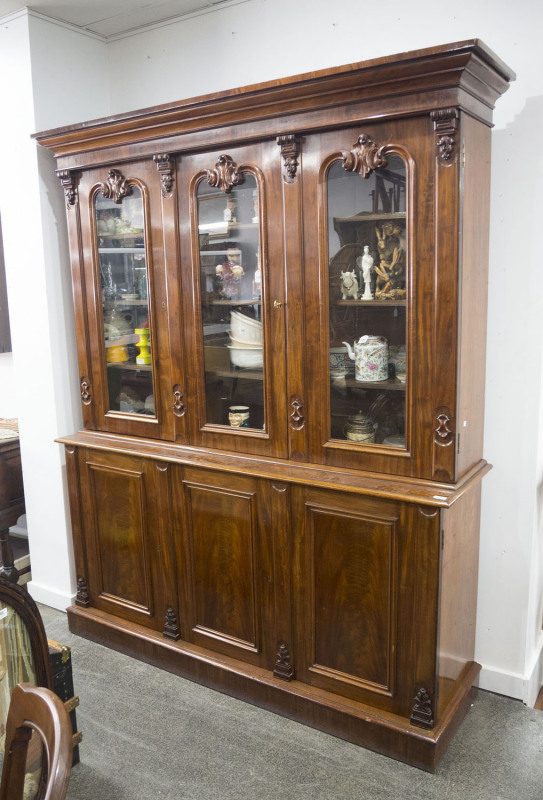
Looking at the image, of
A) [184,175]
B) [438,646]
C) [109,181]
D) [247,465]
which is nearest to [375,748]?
[438,646]

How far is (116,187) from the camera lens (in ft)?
8.68

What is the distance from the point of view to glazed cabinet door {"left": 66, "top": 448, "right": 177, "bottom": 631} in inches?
107

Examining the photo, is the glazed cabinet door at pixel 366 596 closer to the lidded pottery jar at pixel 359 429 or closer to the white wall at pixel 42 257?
the lidded pottery jar at pixel 359 429

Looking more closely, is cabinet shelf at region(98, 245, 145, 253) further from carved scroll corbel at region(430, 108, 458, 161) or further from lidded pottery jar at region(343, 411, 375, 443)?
carved scroll corbel at region(430, 108, 458, 161)

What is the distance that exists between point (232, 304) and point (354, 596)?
1110mm

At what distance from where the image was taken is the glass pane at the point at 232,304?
238cm

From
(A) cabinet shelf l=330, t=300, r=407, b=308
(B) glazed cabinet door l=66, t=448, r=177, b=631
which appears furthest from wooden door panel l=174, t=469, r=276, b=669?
(A) cabinet shelf l=330, t=300, r=407, b=308

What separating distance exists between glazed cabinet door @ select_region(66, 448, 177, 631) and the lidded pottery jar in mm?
793

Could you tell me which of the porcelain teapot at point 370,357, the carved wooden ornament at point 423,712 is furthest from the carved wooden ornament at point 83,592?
the porcelain teapot at point 370,357

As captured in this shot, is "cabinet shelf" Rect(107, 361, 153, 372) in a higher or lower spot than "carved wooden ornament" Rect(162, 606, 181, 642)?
higher

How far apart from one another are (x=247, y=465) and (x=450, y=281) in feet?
3.12

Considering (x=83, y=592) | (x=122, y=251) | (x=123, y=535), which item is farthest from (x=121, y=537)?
(x=122, y=251)

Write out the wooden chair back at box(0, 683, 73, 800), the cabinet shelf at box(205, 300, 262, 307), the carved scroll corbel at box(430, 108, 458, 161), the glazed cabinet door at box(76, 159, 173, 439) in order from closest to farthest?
the wooden chair back at box(0, 683, 73, 800), the carved scroll corbel at box(430, 108, 458, 161), the cabinet shelf at box(205, 300, 262, 307), the glazed cabinet door at box(76, 159, 173, 439)

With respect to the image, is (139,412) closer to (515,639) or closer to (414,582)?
(414,582)
